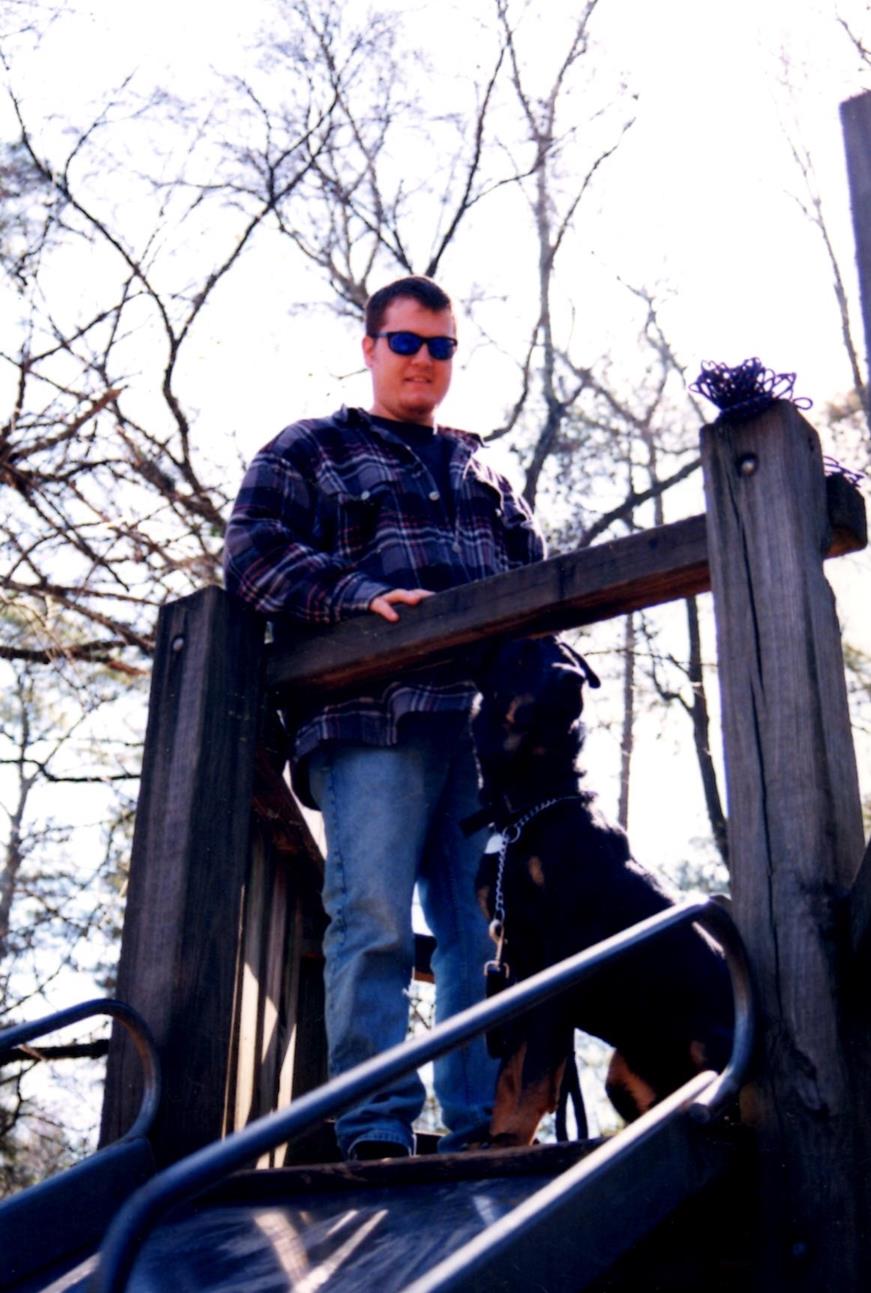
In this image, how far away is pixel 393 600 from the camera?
3.38 metres

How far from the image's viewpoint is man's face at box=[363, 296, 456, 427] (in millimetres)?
3852

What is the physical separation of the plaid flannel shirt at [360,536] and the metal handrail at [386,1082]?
3.83 ft

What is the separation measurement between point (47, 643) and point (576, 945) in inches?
152

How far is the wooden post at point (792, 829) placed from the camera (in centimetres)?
239

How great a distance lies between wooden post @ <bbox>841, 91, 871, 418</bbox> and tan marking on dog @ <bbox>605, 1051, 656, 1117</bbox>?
152 cm

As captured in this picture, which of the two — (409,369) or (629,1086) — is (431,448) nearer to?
(409,369)

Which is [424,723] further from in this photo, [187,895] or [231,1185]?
[231,1185]

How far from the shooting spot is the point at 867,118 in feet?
8.24

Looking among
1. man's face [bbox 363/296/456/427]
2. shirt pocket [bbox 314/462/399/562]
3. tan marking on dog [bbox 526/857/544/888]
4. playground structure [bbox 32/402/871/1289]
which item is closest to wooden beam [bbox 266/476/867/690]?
playground structure [bbox 32/402/871/1289]

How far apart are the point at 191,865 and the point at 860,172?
2015mm

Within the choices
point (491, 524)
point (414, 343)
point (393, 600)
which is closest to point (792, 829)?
point (393, 600)

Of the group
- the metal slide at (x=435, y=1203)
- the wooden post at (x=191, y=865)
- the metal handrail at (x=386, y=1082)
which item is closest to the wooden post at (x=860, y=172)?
the metal handrail at (x=386, y=1082)

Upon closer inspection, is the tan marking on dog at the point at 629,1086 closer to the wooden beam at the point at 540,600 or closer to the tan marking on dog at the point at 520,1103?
the tan marking on dog at the point at 520,1103

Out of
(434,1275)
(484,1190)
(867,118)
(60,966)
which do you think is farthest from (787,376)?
(60,966)
